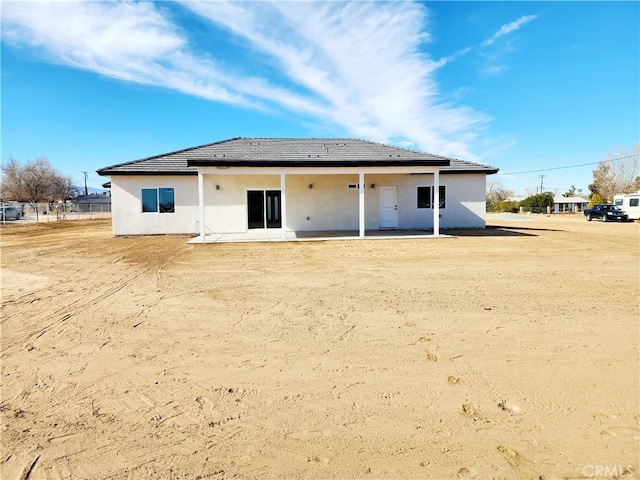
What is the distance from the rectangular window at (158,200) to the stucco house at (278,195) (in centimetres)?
5

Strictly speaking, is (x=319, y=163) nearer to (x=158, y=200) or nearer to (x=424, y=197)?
(x=424, y=197)

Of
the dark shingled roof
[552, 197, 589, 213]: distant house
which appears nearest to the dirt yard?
the dark shingled roof

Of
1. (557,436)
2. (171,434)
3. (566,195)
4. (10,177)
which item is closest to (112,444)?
(171,434)

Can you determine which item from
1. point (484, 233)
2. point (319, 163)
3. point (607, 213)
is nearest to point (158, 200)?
point (319, 163)

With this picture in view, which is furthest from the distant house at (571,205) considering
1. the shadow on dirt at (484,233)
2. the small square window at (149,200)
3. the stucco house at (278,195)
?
the small square window at (149,200)

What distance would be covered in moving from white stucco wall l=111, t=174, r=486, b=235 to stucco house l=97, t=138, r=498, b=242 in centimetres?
4

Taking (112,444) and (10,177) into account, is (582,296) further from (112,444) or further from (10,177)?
(10,177)

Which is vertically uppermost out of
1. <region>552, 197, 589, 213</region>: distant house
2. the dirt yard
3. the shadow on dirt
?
<region>552, 197, 589, 213</region>: distant house

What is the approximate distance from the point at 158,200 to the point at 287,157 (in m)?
6.72

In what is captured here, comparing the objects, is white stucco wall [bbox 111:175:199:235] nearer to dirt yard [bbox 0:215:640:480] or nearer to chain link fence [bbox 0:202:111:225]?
dirt yard [bbox 0:215:640:480]

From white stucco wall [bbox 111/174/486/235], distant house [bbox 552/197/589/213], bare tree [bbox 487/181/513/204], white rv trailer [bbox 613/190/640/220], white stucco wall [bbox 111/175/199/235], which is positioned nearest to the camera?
white stucco wall [bbox 111/175/199/235]

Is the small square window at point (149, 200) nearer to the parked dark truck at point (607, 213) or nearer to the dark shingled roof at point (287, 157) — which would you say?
the dark shingled roof at point (287, 157)

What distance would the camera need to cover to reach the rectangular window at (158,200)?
17219mm

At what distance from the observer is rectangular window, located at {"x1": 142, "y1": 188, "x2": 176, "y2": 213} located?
56.5 ft
